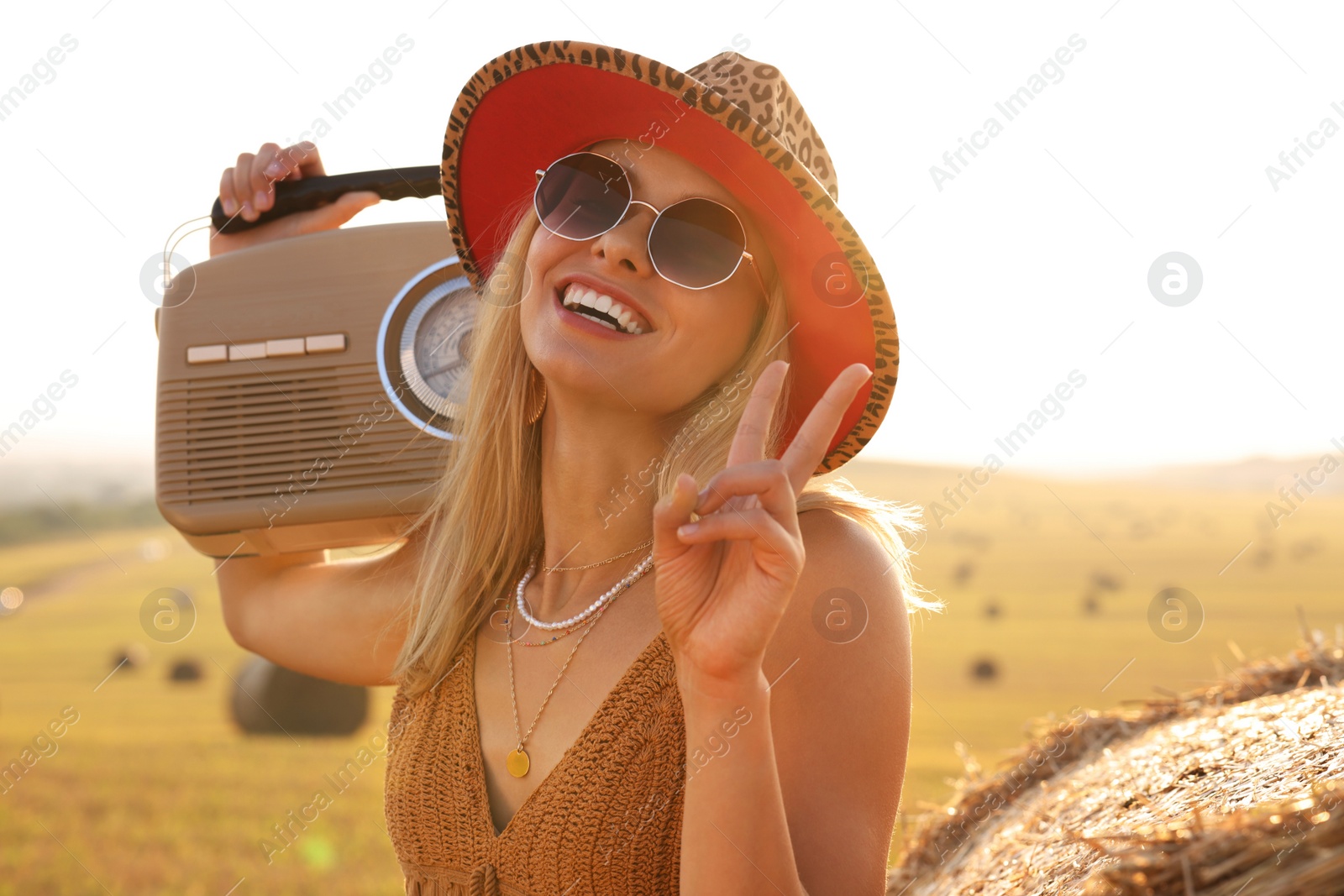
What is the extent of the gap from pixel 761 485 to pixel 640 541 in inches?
35.2

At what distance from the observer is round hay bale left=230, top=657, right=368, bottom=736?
7609 millimetres

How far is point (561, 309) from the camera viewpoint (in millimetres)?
1820

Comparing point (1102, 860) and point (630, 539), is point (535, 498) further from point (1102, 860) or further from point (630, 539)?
point (1102, 860)

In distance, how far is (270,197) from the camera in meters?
2.47

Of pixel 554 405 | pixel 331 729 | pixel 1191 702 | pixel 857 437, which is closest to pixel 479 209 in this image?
pixel 554 405

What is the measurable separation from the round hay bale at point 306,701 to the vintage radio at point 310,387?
5656mm

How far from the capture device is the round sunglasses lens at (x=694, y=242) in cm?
175

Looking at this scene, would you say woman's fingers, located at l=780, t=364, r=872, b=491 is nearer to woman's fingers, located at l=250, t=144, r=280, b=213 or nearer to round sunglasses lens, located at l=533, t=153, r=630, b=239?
round sunglasses lens, located at l=533, t=153, r=630, b=239

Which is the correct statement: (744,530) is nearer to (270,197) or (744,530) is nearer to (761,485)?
(761,485)

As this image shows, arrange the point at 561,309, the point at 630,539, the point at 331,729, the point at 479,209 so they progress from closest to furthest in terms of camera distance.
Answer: the point at 561,309
the point at 630,539
the point at 479,209
the point at 331,729

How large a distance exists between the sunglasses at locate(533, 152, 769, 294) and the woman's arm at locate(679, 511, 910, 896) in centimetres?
48

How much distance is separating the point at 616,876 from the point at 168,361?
5.36 feet

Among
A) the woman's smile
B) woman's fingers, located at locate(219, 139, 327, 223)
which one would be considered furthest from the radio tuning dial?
the woman's smile

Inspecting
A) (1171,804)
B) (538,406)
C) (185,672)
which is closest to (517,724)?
(538,406)
